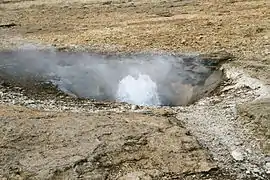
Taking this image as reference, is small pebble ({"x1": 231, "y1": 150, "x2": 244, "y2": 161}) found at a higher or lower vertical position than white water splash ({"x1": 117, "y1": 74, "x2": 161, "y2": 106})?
lower

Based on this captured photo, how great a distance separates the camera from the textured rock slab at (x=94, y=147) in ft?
13.4

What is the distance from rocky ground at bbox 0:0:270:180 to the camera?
417 centimetres

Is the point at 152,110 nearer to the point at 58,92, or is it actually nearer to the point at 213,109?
the point at 213,109

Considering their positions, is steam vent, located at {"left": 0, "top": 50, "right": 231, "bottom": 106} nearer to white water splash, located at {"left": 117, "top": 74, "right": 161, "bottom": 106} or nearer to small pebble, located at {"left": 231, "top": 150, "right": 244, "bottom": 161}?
white water splash, located at {"left": 117, "top": 74, "right": 161, "bottom": 106}

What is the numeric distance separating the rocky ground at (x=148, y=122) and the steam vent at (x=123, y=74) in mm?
269

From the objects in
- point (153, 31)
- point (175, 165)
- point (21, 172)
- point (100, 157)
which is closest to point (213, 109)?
point (175, 165)

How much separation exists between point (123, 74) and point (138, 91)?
0.46m

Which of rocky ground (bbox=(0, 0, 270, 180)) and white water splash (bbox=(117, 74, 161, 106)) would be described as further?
white water splash (bbox=(117, 74, 161, 106))

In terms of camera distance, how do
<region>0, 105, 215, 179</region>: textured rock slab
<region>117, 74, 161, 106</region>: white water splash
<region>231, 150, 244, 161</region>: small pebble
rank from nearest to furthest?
<region>0, 105, 215, 179</region>: textured rock slab < <region>231, 150, 244, 161</region>: small pebble < <region>117, 74, 161, 106</region>: white water splash

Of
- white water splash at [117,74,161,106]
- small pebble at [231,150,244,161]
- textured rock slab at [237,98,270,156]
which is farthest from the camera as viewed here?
white water splash at [117,74,161,106]

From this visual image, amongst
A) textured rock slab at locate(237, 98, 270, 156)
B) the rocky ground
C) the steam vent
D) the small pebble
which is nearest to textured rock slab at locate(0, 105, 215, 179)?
the rocky ground

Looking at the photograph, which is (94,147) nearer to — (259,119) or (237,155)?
(237,155)

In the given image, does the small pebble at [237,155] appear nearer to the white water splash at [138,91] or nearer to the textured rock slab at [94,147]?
the textured rock slab at [94,147]

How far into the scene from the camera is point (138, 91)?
20.9ft
